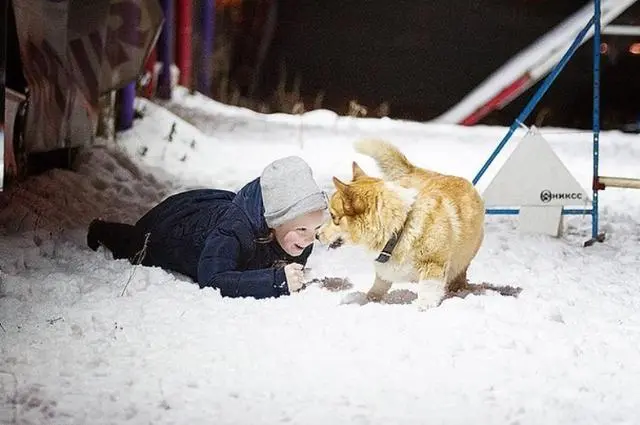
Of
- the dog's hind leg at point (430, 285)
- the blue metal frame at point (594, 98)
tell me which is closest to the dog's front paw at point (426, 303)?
the dog's hind leg at point (430, 285)

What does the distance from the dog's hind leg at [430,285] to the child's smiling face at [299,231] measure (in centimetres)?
49

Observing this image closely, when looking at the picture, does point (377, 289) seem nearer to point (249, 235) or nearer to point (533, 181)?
point (249, 235)

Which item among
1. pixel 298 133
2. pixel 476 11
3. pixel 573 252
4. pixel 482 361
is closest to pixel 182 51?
pixel 298 133

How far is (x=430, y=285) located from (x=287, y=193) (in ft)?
2.20

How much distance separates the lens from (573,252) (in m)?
5.14

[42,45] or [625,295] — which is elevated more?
[42,45]

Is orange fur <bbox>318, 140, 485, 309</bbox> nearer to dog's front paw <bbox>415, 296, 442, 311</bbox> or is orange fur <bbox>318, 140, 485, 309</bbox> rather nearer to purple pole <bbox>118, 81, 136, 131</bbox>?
dog's front paw <bbox>415, 296, 442, 311</bbox>

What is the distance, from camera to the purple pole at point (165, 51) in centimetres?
908

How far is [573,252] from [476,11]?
617 centimetres

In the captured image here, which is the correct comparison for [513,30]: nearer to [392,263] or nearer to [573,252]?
[573,252]

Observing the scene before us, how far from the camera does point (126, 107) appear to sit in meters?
7.73

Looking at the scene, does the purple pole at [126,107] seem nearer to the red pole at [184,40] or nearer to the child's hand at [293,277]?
the red pole at [184,40]

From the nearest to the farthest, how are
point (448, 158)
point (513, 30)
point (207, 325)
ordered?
point (207, 325)
point (448, 158)
point (513, 30)

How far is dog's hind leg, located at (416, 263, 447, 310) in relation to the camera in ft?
11.9
